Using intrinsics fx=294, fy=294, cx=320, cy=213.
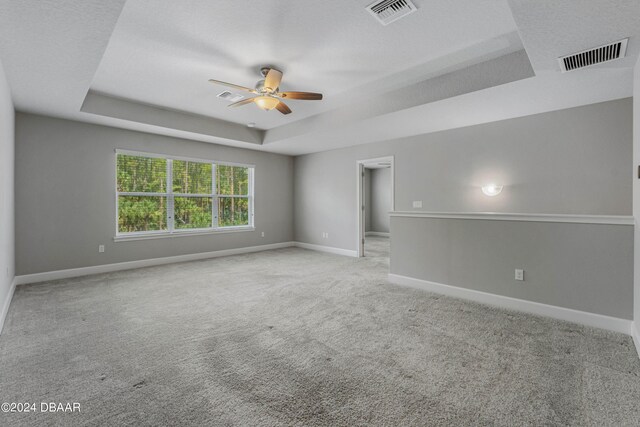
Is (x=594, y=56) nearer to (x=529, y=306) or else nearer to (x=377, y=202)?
(x=529, y=306)

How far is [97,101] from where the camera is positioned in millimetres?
4246

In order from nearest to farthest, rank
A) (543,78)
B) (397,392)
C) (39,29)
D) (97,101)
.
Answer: (397,392) → (39,29) → (543,78) → (97,101)

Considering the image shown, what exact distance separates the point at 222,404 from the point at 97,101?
458 cm

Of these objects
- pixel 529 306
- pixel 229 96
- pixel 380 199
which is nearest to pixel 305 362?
pixel 529 306

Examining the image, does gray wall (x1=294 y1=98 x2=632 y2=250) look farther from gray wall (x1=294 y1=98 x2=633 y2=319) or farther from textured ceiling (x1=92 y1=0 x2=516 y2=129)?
textured ceiling (x1=92 y1=0 x2=516 y2=129)

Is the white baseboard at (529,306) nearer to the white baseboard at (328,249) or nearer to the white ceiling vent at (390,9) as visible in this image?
the white baseboard at (328,249)

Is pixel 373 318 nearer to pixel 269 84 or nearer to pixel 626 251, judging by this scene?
pixel 626 251

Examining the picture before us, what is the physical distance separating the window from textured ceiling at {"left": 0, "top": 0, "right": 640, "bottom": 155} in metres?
0.94

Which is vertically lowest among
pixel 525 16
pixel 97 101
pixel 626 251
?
pixel 626 251

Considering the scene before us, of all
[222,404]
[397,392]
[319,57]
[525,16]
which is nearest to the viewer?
[222,404]

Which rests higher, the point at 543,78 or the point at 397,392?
the point at 543,78

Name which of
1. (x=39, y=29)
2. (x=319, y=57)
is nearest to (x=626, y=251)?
(x=319, y=57)

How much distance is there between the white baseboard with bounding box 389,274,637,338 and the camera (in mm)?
2695

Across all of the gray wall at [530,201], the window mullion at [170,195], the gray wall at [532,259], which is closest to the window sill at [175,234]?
the window mullion at [170,195]
